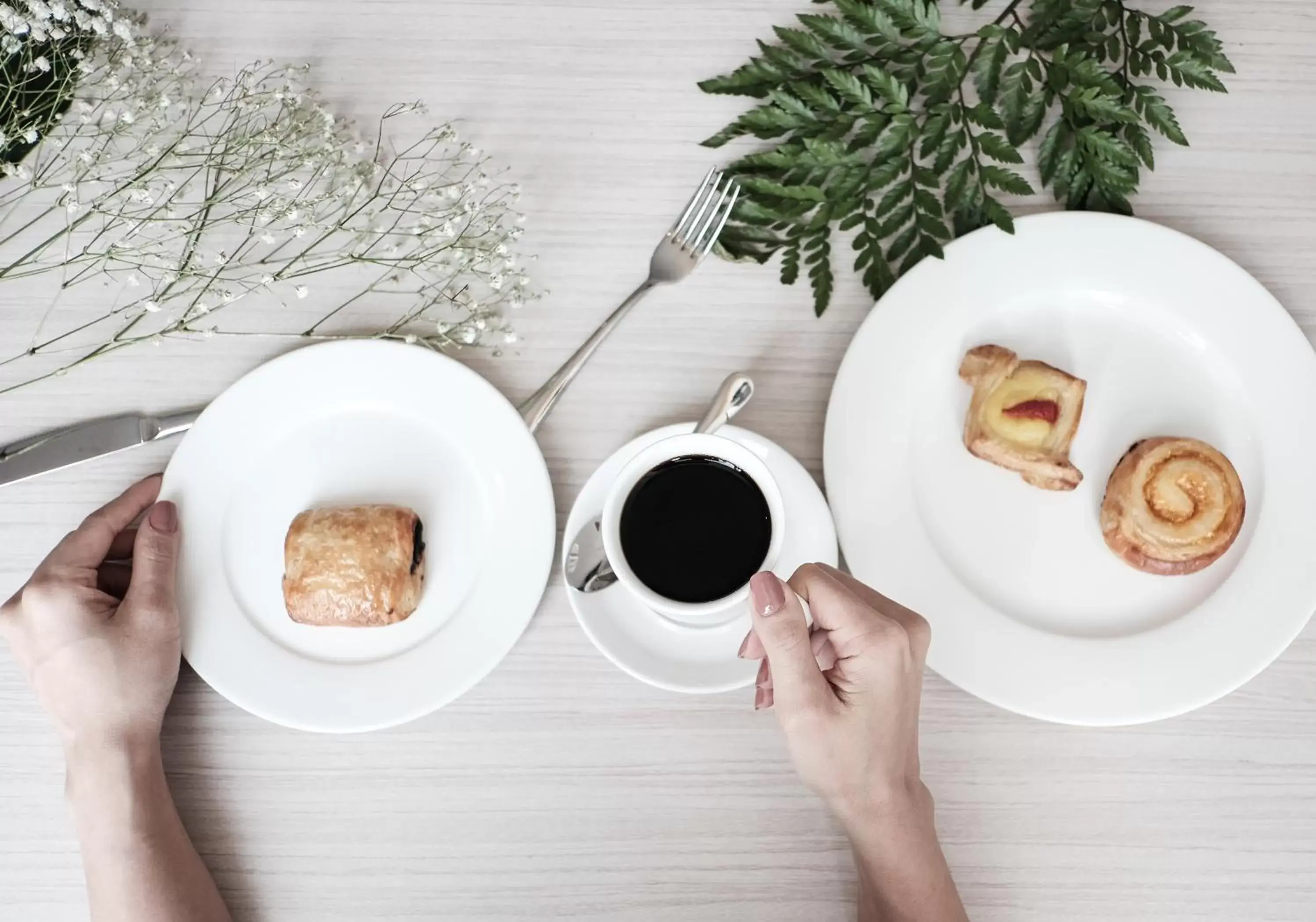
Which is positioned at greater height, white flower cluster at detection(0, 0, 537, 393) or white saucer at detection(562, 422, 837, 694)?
white flower cluster at detection(0, 0, 537, 393)

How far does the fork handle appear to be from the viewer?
1245mm

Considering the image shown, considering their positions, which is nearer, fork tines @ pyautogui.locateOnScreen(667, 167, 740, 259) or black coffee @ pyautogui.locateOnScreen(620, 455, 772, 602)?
black coffee @ pyautogui.locateOnScreen(620, 455, 772, 602)

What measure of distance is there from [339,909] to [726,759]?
1.88ft

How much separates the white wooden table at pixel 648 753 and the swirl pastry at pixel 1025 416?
200mm

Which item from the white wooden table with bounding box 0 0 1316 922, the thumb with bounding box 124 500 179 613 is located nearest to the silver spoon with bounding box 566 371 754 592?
the white wooden table with bounding box 0 0 1316 922

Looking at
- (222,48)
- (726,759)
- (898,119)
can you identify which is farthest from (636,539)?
(222,48)

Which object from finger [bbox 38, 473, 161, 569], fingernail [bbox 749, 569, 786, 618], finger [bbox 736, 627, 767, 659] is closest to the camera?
fingernail [bbox 749, 569, 786, 618]

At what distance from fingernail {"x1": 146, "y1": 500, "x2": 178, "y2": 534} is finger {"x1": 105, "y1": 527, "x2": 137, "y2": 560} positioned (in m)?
0.09

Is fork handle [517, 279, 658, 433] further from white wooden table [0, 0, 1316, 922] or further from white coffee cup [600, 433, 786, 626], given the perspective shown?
white coffee cup [600, 433, 786, 626]

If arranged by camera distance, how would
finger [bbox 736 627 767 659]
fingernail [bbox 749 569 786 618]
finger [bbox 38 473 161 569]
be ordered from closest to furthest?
1. fingernail [bbox 749 569 786 618]
2. finger [bbox 736 627 767 659]
3. finger [bbox 38 473 161 569]

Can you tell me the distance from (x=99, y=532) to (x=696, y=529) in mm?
807

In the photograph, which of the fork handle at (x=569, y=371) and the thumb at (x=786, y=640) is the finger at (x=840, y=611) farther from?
the fork handle at (x=569, y=371)

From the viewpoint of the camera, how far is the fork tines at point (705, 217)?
1.24 m

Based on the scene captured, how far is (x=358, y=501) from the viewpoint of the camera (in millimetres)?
1240
